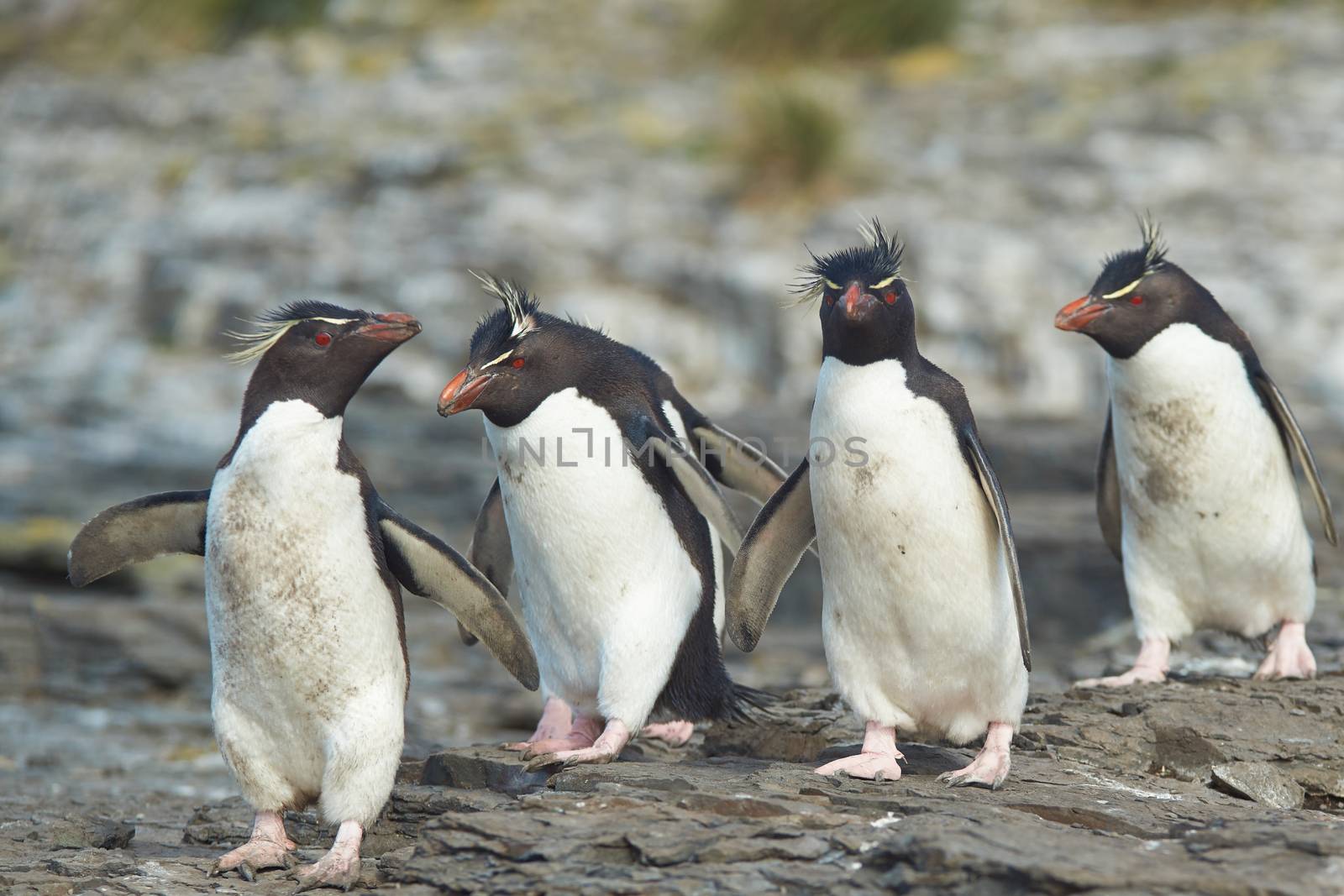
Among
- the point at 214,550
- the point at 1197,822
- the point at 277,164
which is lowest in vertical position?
the point at 1197,822

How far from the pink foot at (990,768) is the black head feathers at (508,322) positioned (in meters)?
1.73

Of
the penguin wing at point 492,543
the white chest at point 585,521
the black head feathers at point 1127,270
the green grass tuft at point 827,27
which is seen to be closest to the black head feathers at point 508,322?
the white chest at point 585,521

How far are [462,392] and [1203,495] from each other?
106 inches

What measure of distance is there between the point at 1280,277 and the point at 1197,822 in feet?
25.4

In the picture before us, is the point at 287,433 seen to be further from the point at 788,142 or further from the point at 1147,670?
the point at 788,142

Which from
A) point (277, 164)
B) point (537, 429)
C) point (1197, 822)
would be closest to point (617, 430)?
point (537, 429)

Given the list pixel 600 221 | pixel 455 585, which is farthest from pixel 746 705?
pixel 600 221

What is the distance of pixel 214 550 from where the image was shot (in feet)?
13.0

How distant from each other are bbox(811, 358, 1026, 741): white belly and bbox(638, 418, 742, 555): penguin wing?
356 millimetres

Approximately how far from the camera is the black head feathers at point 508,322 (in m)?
4.39

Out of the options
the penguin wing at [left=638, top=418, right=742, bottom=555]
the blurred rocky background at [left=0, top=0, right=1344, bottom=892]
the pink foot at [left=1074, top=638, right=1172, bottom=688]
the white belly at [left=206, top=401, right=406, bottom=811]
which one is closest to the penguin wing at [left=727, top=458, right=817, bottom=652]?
the penguin wing at [left=638, top=418, right=742, bottom=555]

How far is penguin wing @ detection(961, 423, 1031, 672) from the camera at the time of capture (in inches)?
159

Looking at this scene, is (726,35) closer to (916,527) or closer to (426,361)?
(426,361)

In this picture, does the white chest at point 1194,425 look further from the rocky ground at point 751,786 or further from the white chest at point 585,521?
the white chest at point 585,521
